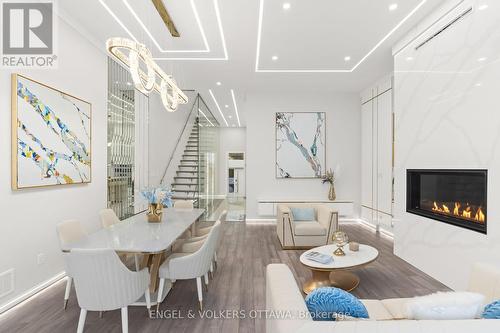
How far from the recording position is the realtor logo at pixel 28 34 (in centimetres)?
272

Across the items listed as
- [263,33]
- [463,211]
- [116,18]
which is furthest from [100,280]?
[463,211]

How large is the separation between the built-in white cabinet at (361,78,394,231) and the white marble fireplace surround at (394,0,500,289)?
52.0 inches

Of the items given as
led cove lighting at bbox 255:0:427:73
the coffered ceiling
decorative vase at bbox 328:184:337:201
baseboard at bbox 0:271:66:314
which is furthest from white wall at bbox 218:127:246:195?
baseboard at bbox 0:271:66:314

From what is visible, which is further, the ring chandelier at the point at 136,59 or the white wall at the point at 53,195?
the white wall at the point at 53,195

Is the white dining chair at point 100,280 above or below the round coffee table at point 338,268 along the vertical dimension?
above

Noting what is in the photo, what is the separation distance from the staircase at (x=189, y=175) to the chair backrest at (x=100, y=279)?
4.83m

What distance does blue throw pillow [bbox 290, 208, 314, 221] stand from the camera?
4961 mm

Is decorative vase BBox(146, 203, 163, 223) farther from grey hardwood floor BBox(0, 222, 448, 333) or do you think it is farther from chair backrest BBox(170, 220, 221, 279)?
chair backrest BBox(170, 220, 221, 279)

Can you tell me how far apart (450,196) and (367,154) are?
3.17m

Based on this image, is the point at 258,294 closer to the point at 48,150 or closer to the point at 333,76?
the point at 48,150

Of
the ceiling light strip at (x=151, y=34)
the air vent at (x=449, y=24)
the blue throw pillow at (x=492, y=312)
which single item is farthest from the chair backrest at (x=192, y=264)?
the air vent at (x=449, y=24)

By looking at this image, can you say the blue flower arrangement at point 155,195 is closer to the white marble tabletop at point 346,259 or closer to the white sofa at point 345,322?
the white marble tabletop at point 346,259

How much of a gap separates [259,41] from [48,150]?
313 centimetres

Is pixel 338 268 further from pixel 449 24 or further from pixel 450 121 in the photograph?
pixel 449 24
